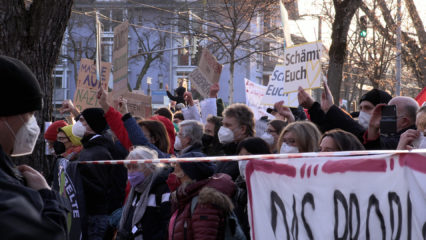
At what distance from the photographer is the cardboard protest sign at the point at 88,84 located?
382 inches

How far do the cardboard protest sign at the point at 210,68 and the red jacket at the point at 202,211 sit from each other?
5.33 m

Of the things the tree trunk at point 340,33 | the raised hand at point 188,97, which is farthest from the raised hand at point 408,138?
the tree trunk at point 340,33

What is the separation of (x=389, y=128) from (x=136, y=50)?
170 ft

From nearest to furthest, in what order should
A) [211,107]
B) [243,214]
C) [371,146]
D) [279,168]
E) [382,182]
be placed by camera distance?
[382,182] → [279,168] → [243,214] → [371,146] → [211,107]

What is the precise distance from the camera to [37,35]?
24.1 feet

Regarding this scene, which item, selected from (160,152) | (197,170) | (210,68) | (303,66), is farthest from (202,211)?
(210,68)

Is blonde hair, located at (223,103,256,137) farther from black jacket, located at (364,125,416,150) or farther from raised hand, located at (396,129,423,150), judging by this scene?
raised hand, located at (396,129,423,150)

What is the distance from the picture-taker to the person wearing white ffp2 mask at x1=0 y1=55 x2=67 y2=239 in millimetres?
1910

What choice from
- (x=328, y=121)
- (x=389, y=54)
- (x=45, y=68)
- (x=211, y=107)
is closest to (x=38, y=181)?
(x=328, y=121)

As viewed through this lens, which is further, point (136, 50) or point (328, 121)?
point (136, 50)

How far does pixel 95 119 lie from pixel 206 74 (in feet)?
11.5

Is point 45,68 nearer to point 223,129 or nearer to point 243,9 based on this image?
point 223,129

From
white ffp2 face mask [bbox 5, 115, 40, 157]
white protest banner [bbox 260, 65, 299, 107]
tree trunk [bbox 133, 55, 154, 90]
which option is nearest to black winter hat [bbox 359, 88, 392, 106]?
white ffp2 face mask [bbox 5, 115, 40, 157]

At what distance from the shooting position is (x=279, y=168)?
3867 millimetres
